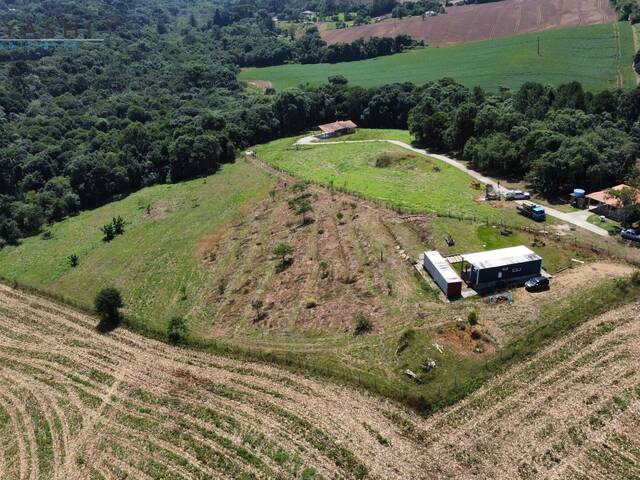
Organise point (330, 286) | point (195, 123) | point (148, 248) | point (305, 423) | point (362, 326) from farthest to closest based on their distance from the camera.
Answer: point (195, 123) → point (148, 248) → point (330, 286) → point (362, 326) → point (305, 423)

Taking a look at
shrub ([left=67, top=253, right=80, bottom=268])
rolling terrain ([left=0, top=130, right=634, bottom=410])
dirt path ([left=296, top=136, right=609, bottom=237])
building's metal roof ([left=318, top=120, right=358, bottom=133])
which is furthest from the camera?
building's metal roof ([left=318, top=120, right=358, bottom=133])

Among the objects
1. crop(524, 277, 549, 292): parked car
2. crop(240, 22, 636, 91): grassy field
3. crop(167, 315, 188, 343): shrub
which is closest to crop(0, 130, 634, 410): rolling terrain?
crop(524, 277, 549, 292): parked car

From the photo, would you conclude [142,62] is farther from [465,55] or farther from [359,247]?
[359,247]

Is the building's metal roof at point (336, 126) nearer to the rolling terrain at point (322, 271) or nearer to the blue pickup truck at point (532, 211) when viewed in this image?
the rolling terrain at point (322, 271)

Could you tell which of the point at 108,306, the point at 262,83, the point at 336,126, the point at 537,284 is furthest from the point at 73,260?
the point at 262,83

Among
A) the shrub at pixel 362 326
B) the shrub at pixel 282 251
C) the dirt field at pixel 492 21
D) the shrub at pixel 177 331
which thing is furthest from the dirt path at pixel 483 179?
the dirt field at pixel 492 21

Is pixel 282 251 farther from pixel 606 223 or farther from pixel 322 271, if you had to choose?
pixel 606 223

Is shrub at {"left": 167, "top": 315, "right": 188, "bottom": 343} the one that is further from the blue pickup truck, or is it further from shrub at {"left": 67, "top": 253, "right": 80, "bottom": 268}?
the blue pickup truck
